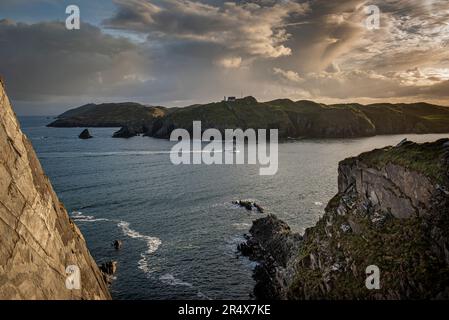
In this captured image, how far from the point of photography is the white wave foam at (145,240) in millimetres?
65312

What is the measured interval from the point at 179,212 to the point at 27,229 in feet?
222

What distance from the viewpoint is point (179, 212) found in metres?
95.1

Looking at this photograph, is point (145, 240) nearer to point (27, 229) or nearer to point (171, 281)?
point (171, 281)

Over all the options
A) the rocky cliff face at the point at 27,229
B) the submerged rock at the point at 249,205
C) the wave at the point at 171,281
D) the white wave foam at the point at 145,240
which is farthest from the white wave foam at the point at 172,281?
the submerged rock at the point at 249,205

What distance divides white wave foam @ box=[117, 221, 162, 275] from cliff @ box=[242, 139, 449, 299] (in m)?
22.4

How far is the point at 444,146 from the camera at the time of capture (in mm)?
41406

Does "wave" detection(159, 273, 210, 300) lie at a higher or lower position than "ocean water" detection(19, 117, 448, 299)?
lower

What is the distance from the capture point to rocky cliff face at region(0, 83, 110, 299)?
26.4 metres

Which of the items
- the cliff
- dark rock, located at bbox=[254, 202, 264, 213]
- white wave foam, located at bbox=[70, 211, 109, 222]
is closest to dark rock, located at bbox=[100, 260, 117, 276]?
the cliff

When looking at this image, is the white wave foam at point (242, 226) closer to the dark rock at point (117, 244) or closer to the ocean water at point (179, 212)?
the ocean water at point (179, 212)

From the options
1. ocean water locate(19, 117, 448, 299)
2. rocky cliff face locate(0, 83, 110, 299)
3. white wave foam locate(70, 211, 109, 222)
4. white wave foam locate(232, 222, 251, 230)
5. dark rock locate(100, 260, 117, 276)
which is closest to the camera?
rocky cliff face locate(0, 83, 110, 299)

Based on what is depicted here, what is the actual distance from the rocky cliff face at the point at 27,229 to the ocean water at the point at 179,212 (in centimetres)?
2736

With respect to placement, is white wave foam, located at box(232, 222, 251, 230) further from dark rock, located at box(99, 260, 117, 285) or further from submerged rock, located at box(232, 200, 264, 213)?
dark rock, located at box(99, 260, 117, 285)

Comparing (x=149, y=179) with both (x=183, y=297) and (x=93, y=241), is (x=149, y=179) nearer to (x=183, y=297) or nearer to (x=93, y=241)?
(x=93, y=241)
